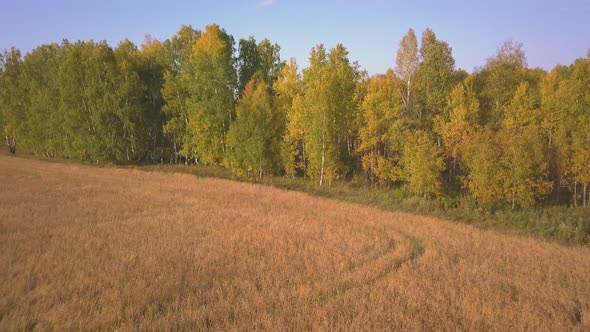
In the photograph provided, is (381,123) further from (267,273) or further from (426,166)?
(267,273)

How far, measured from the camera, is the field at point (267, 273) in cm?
785

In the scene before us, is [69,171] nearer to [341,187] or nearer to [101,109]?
[101,109]

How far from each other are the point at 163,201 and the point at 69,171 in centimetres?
1844

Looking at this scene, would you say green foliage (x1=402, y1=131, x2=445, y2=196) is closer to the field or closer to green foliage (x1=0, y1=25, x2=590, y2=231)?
green foliage (x1=0, y1=25, x2=590, y2=231)

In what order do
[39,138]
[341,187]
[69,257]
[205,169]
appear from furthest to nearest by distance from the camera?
1. [39,138]
2. [205,169]
3. [341,187]
4. [69,257]

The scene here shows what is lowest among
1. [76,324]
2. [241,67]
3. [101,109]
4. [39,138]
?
[76,324]

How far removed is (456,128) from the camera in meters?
30.6

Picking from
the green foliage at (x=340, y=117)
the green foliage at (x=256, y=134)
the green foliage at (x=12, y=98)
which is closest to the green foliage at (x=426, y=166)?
the green foliage at (x=340, y=117)

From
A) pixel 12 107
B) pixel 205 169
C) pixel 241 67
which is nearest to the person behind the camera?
pixel 205 169

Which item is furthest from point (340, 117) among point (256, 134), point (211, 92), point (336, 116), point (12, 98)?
point (12, 98)

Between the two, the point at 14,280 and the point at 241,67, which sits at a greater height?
the point at 241,67

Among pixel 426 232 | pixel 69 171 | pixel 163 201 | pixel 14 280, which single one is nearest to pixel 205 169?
pixel 69 171

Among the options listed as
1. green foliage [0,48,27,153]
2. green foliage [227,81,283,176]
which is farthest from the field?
green foliage [0,48,27,153]

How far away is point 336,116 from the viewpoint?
110 ft
